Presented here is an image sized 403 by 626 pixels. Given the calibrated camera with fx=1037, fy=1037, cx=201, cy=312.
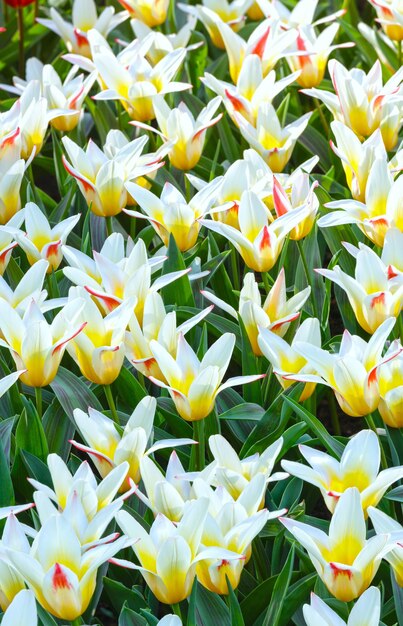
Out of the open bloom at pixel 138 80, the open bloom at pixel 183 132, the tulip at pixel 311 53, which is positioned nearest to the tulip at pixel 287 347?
the open bloom at pixel 183 132

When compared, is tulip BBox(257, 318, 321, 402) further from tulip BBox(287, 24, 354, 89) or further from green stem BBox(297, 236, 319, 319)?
tulip BBox(287, 24, 354, 89)

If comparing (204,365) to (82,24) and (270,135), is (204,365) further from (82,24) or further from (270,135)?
(82,24)

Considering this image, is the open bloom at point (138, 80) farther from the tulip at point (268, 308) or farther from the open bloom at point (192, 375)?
the open bloom at point (192, 375)

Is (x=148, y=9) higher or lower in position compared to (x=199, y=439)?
higher

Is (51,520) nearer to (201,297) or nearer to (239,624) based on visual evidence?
(239,624)

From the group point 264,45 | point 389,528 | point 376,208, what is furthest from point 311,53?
point 389,528

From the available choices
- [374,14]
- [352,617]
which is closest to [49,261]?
[352,617]
